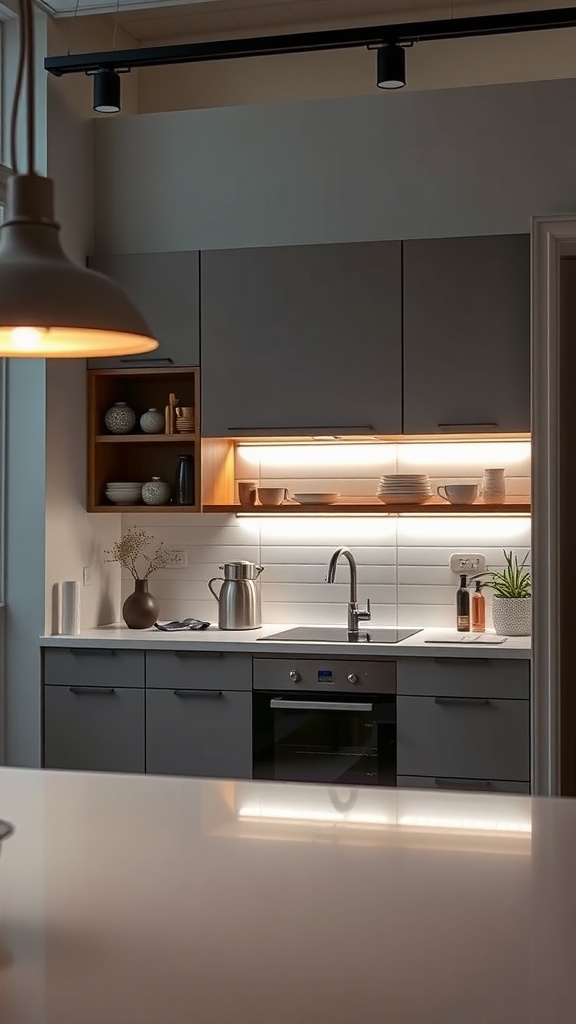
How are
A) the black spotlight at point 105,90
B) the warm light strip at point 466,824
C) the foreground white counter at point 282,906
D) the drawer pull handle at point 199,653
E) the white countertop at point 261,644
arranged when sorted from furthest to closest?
the drawer pull handle at point 199,653, the white countertop at point 261,644, the black spotlight at point 105,90, the warm light strip at point 466,824, the foreground white counter at point 282,906

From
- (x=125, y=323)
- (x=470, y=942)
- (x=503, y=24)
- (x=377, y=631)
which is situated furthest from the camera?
(x=377, y=631)

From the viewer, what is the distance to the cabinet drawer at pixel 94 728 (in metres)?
4.28

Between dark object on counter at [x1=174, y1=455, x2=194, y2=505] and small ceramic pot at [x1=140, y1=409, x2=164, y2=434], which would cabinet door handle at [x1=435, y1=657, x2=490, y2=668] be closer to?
dark object on counter at [x1=174, y1=455, x2=194, y2=505]

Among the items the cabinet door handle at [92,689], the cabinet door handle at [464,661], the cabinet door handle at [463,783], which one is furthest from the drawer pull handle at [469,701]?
the cabinet door handle at [92,689]

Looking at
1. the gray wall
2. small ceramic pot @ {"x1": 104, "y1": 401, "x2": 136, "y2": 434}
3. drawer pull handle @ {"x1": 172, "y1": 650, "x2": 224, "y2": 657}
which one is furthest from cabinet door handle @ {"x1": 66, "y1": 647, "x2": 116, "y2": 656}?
the gray wall

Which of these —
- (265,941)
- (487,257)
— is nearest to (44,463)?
(487,257)

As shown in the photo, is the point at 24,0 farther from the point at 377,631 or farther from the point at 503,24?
the point at 377,631

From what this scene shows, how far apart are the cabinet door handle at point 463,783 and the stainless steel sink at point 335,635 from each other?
506 millimetres

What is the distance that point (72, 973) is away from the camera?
Result: 1141mm

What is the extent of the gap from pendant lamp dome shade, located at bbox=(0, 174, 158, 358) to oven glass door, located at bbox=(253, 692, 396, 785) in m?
2.66

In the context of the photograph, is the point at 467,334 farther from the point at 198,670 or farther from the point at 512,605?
the point at 198,670

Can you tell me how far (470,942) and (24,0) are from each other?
43.4 inches

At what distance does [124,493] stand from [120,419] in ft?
0.97

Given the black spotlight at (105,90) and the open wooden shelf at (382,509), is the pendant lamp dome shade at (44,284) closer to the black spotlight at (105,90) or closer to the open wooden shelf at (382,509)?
the black spotlight at (105,90)
